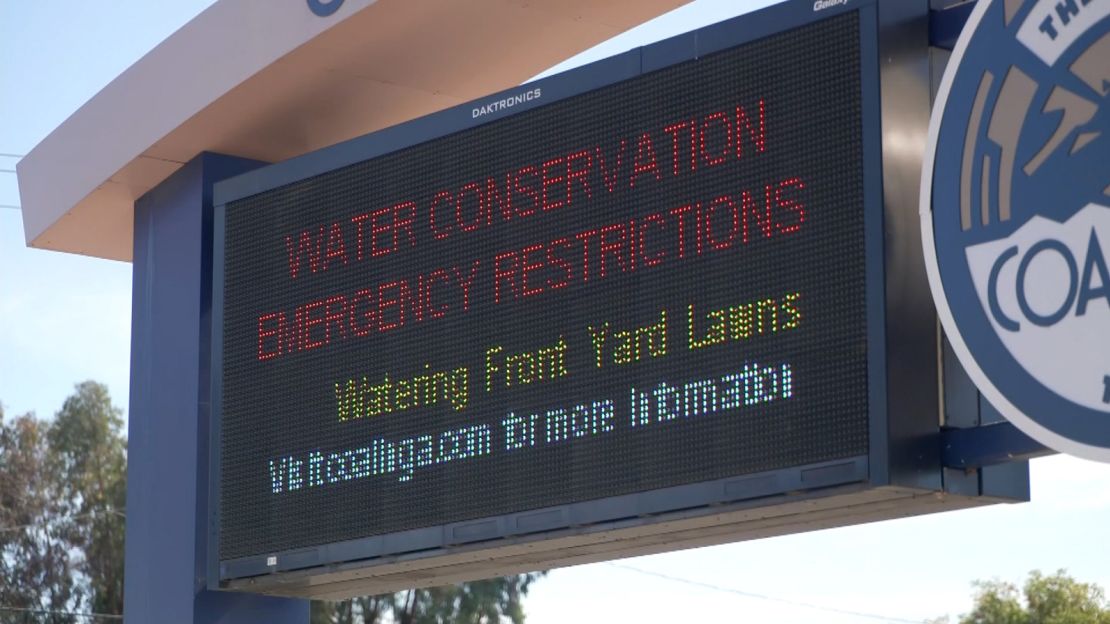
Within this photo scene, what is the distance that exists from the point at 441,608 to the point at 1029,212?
→ 29357 millimetres

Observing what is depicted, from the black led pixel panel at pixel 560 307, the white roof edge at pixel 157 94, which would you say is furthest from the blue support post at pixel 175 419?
the black led pixel panel at pixel 560 307

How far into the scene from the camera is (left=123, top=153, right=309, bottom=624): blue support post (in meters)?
9.82

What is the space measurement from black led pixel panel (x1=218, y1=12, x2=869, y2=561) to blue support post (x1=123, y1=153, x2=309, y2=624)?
99 cm

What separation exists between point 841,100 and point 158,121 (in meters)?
4.46

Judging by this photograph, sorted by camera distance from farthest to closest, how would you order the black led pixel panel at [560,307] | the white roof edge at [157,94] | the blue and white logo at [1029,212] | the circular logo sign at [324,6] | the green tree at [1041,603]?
the green tree at [1041,603], the white roof edge at [157,94], the circular logo sign at [324,6], the black led pixel panel at [560,307], the blue and white logo at [1029,212]

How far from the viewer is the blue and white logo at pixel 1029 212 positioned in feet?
19.5

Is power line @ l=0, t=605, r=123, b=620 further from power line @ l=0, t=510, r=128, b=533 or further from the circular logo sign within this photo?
the circular logo sign

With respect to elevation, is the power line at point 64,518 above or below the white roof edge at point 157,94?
below

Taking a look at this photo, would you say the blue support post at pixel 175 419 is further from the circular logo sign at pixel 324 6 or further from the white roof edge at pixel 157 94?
the circular logo sign at pixel 324 6

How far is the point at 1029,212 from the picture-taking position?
6137 mm

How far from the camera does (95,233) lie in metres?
11.3

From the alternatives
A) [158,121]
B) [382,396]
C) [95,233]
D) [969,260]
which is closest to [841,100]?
[969,260]

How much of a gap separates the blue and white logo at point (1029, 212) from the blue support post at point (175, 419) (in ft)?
15.4

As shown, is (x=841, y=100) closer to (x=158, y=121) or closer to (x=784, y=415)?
(x=784, y=415)
